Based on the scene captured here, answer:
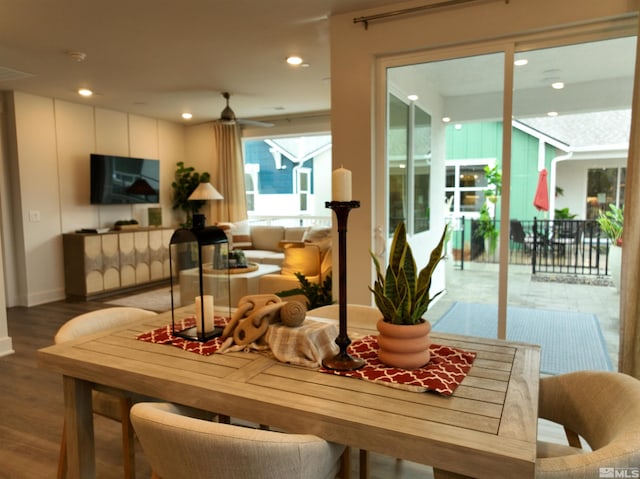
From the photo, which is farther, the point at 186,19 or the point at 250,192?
the point at 250,192

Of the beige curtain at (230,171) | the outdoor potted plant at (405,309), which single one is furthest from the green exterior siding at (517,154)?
the beige curtain at (230,171)

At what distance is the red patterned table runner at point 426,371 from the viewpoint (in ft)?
3.95

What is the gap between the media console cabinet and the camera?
5590mm

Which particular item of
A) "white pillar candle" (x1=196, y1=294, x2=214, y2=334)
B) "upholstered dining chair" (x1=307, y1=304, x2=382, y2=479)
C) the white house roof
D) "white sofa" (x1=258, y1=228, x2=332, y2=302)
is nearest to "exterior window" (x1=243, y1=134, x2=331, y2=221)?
"white sofa" (x1=258, y1=228, x2=332, y2=302)

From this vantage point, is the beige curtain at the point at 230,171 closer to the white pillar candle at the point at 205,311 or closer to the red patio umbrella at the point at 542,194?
the red patio umbrella at the point at 542,194

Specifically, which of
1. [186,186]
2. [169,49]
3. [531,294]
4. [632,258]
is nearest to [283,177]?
[186,186]

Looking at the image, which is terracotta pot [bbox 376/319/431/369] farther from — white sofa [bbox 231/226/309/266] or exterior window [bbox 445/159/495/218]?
white sofa [bbox 231/226/309/266]

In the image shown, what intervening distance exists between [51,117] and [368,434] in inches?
241

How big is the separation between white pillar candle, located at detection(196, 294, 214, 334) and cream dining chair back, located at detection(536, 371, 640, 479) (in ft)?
3.71

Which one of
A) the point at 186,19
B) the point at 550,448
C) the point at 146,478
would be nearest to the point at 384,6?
the point at 186,19

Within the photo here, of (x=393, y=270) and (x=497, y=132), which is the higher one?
(x=497, y=132)

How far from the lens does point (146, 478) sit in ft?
6.70

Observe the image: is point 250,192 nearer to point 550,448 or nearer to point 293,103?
point 293,103

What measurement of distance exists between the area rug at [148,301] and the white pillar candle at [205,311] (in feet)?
12.3
